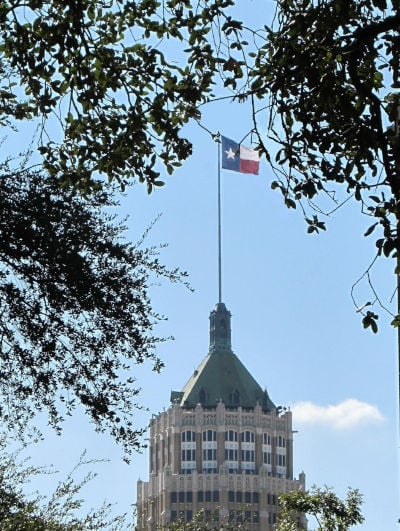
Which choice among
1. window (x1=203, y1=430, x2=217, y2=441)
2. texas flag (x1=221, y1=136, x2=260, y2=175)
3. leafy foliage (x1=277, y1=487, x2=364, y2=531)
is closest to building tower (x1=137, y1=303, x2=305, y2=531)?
window (x1=203, y1=430, x2=217, y2=441)

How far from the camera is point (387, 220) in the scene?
1580 cm

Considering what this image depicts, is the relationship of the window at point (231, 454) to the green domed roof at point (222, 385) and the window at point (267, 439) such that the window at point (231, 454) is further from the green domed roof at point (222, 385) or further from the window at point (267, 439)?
the green domed roof at point (222, 385)

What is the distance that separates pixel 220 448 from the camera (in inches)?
7392

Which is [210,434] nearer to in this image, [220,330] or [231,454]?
[231,454]

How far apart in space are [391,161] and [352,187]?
1.74ft

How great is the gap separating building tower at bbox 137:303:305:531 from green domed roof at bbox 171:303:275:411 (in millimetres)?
125

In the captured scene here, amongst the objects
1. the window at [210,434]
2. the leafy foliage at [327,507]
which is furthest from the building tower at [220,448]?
the leafy foliage at [327,507]

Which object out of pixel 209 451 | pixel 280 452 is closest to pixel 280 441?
pixel 280 452

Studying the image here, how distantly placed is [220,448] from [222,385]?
8.11 m

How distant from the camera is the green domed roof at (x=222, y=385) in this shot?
189m

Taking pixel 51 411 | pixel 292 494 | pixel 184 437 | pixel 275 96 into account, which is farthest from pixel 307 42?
pixel 184 437

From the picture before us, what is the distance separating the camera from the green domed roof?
189m

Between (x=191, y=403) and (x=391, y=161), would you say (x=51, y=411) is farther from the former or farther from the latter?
(x=191, y=403)

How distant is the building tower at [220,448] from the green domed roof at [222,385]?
0.41 feet
